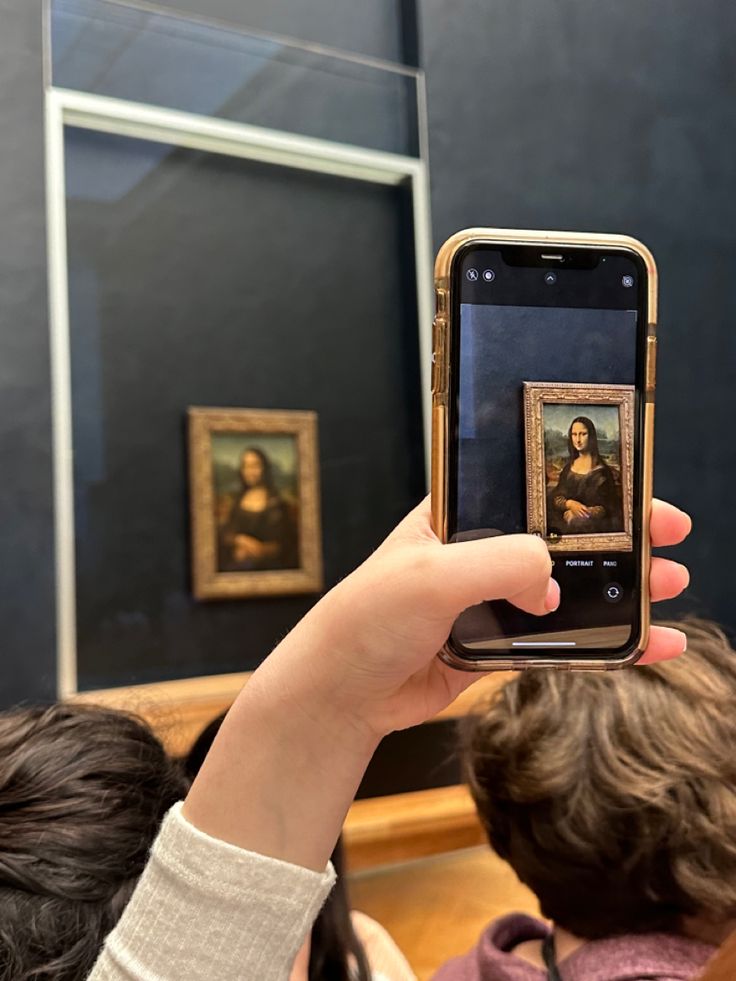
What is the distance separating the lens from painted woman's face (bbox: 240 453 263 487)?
2268mm

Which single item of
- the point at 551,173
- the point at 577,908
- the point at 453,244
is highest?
the point at 551,173

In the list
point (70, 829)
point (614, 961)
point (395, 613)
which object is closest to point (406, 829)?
point (614, 961)

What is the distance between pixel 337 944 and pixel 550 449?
2.20 feet

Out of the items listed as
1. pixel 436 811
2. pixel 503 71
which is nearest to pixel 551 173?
pixel 503 71

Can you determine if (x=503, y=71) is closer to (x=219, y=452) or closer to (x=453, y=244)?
(x=219, y=452)

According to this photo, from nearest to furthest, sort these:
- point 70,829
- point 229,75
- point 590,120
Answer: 1. point 70,829
2. point 229,75
3. point 590,120

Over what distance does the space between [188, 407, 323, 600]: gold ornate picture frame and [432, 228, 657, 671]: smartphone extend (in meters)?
1.73

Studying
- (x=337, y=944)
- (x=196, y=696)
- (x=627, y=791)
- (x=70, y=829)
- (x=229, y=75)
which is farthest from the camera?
(x=229, y=75)

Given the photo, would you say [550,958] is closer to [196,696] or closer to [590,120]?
[196,696]

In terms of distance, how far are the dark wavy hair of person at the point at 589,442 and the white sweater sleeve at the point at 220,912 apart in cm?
22

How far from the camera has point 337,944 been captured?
96 cm

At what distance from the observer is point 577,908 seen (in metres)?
0.89

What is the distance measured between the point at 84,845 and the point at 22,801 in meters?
0.05

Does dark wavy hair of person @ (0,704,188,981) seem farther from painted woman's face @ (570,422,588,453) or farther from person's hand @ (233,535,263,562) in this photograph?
person's hand @ (233,535,263,562)
